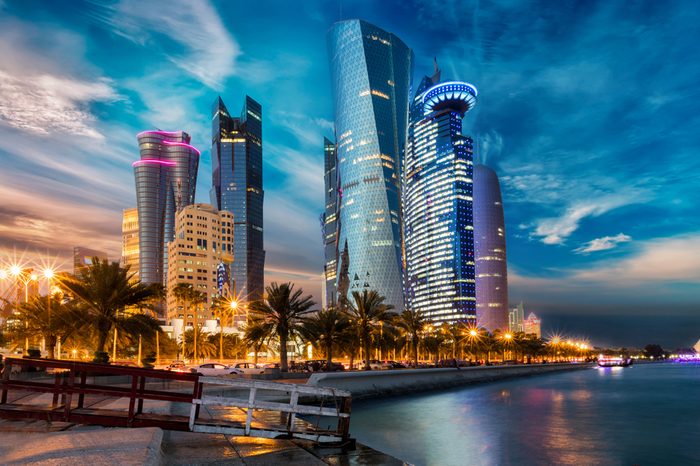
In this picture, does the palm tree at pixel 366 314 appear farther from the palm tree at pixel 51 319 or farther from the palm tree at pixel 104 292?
the palm tree at pixel 51 319

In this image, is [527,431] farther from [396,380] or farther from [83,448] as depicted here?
[83,448]

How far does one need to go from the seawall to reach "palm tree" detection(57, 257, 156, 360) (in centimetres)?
1626

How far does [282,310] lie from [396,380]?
52.2 feet

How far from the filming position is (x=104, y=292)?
137 feet

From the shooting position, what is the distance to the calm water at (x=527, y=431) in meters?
26.8

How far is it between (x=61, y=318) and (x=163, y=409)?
34.3 meters

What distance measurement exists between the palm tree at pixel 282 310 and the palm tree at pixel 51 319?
16.0 meters

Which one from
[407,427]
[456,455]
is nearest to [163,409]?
[456,455]

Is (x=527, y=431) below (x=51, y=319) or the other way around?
below

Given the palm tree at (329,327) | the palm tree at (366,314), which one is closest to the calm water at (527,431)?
the palm tree at (329,327)

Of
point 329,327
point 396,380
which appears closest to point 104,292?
point 329,327

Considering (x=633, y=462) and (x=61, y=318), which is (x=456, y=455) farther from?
(x=61, y=318)

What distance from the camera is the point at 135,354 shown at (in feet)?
386

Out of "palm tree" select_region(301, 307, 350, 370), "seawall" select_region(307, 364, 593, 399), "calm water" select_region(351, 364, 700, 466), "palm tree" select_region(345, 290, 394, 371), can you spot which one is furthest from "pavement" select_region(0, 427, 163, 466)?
"palm tree" select_region(345, 290, 394, 371)
